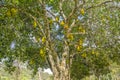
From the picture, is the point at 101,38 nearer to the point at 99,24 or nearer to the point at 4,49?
the point at 99,24

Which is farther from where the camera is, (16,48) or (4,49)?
(16,48)

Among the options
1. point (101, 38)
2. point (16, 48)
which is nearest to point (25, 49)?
point (16, 48)

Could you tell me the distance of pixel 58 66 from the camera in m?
11.3

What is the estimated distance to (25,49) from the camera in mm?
17297

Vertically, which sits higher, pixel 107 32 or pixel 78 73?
pixel 78 73

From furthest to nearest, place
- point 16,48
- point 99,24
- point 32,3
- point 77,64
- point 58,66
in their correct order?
point 77,64 → point 16,48 → point 99,24 → point 32,3 → point 58,66

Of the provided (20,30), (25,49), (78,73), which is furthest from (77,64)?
(20,30)

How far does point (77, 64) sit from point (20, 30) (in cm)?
1221

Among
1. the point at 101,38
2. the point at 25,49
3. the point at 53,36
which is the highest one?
the point at 53,36

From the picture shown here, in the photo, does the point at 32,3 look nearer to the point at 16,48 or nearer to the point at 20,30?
the point at 20,30

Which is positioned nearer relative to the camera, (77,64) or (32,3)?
(32,3)

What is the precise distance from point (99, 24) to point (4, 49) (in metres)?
5.26

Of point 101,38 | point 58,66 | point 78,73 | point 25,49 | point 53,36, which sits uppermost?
point 78,73

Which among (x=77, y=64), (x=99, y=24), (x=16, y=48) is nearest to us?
(x=99, y=24)
